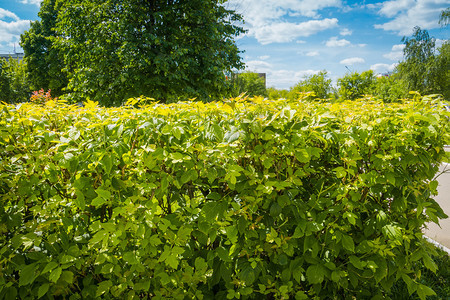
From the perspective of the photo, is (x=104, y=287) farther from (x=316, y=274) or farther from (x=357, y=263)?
(x=357, y=263)

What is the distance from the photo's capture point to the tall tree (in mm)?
9273

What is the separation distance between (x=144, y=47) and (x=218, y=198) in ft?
29.2

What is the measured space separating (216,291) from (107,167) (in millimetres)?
1375

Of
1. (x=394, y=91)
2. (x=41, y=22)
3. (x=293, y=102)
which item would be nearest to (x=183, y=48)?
(x=293, y=102)

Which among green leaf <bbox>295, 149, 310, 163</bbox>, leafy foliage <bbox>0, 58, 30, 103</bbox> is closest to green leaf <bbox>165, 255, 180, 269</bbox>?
green leaf <bbox>295, 149, 310, 163</bbox>

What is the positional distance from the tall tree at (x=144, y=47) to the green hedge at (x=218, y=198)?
24.2 ft

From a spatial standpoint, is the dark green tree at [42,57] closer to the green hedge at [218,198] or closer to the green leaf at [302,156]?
the green hedge at [218,198]

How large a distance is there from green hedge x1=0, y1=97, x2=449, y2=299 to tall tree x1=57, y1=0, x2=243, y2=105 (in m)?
7.38

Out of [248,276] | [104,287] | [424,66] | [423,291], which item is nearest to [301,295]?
[248,276]

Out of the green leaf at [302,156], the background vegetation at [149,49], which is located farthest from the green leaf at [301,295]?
the background vegetation at [149,49]

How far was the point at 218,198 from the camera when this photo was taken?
6.30 ft

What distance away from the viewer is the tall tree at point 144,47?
927cm

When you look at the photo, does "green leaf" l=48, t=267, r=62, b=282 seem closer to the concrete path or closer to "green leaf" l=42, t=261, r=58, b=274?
"green leaf" l=42, t=261, r=58, b=274

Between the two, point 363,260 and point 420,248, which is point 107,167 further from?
point 420,248
